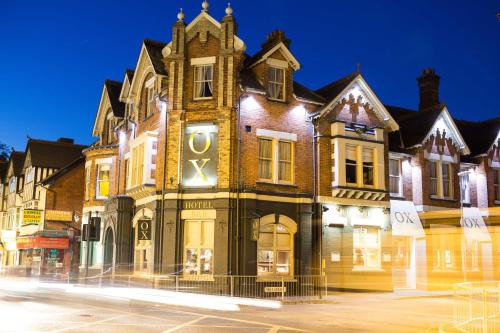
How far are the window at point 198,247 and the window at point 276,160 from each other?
11.4 feet

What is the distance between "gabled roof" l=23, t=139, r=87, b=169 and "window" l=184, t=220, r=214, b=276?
27.7 m

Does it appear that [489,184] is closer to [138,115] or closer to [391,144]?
[391,144]

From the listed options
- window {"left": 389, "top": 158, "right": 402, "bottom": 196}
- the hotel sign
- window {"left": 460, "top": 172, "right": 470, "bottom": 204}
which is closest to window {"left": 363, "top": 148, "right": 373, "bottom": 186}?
window {"left": 389, "top": 158, "right": 402, "bottom": 196}

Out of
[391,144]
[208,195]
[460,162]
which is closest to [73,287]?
[208,195]

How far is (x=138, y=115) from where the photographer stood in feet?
98.5

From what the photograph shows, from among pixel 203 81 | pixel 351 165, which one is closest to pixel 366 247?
pixel 351 165

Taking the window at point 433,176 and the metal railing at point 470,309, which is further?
the window at point 433,176

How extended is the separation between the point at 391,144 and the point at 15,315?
73.1 ft

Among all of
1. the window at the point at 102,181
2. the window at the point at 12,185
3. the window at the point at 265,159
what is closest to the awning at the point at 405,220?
the window at the point at 265,159

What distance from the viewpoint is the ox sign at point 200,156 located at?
24641 millimetres

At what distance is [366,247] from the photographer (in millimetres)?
27828

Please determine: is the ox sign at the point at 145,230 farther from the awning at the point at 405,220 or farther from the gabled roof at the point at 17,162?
the gabled roof at the point at 17,162

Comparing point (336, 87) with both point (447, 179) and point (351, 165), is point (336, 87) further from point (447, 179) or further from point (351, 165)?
point (447, 179)

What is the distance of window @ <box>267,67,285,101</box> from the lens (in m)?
26.3
